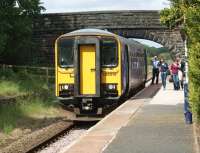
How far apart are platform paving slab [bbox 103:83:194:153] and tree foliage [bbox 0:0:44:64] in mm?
23242

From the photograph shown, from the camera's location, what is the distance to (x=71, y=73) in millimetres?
21891

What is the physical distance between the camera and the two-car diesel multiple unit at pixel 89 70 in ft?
71.0

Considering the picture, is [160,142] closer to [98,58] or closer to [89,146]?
[89,146]

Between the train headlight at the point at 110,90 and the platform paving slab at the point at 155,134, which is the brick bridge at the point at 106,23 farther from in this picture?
the platform paving slab at the point at 155,134

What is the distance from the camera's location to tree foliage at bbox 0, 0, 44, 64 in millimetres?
41500

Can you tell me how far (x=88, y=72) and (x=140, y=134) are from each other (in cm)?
859

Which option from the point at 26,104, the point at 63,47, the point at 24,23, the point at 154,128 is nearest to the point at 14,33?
the point at 24,23

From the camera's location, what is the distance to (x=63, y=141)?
17188 millimetres

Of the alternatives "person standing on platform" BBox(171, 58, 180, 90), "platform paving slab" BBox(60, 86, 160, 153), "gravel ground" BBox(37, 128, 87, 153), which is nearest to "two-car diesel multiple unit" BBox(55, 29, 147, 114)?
"platform paving slab" BBox(60, 86, 160, 153)

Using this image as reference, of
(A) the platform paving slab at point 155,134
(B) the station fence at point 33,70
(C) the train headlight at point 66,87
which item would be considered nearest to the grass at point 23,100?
(B) the station fence at point 33,70

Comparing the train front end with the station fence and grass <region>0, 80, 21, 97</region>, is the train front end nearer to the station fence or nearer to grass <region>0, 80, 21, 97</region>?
grass <region>0, 80, 21, 97</region>

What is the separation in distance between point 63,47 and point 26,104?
444 centimetres

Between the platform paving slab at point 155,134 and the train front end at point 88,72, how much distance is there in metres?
2.87

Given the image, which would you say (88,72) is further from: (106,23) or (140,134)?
(106,23)
